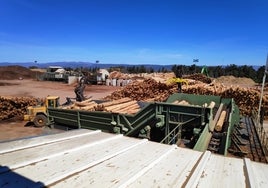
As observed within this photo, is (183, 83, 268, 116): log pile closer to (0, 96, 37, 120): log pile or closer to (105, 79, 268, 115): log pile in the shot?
(105, 79, 268, 115): log pile

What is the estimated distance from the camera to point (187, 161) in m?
3.59

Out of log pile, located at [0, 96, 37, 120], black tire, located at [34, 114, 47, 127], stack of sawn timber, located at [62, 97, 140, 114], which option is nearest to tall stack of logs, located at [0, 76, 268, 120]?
log pile, located at [0, 96, 37, 120]

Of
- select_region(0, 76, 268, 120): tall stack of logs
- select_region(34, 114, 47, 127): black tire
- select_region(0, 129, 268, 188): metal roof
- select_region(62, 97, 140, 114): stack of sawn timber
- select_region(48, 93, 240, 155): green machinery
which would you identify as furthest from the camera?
select_region(0, 76, 268, 120): tall stack of logs

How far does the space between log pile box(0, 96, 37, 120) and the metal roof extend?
48.2ft

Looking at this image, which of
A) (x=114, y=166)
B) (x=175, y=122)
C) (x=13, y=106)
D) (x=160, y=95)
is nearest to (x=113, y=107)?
(x=175, y=122)

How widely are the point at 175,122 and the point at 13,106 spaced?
47.4 feet

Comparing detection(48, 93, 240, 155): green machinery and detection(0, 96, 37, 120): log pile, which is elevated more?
detection(48, 93, 240, 155): green machinery

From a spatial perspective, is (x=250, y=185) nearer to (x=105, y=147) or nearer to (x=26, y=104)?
(x=105, y=147)

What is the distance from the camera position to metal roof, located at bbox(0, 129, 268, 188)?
2.83 metres

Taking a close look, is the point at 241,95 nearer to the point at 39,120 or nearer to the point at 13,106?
the point at 39,120

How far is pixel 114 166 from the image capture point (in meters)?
3.29

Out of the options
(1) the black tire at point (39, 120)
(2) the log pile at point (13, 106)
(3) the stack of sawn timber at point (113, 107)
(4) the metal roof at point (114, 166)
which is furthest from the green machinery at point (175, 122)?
(2) the log pile at point (13, 106)

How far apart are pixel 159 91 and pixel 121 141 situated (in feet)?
50.2

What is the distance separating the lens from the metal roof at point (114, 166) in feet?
9.29
